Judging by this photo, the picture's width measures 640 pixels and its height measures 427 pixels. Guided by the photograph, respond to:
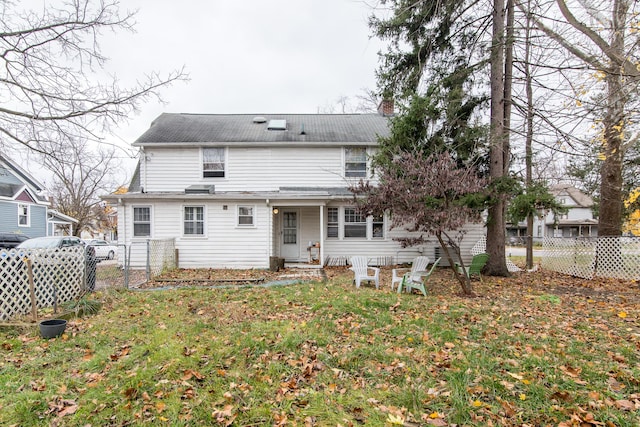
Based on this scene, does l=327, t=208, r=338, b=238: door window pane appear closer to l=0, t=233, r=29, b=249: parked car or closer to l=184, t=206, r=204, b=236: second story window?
l=184, t=206, r=204, b=236: second story window

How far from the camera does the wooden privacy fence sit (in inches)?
380

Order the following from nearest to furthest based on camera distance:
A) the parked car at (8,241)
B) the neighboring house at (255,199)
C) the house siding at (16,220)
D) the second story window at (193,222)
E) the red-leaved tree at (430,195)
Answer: the red-leaved tree at (430,195), the neighboring house at (255,199), the second story window at (193,222), the parked car at (8,241), the house siding at (16,220)

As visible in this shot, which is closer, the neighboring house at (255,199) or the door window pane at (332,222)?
the neighboring house at (255,199)

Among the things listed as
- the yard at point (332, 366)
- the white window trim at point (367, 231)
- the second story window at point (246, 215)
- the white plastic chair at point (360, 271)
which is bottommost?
the yard at point (332, 366)

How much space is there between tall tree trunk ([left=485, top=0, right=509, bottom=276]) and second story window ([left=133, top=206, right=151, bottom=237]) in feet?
40.9

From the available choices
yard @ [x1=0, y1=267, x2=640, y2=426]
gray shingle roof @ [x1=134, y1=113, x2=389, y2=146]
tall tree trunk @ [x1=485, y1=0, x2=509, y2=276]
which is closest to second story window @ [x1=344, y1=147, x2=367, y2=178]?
gray shingle roof @ [x1=134, y1=113, x2=389, y2=146]

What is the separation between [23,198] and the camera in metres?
21.9

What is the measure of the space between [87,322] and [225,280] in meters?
4.09

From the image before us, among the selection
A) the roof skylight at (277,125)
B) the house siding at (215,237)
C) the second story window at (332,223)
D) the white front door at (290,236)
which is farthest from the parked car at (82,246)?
the roof skylight at (277,125)

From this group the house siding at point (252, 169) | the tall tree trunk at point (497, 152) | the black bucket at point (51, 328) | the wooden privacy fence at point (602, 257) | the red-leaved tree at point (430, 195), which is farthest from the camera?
the house siding at point (252, 169)

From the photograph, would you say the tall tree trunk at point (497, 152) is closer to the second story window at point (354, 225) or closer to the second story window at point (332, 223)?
the second story window at point (354, 225)

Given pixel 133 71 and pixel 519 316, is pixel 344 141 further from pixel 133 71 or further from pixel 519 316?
pixel 519 316

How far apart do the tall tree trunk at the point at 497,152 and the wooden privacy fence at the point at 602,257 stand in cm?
265

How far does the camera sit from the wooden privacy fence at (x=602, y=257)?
9.66m
